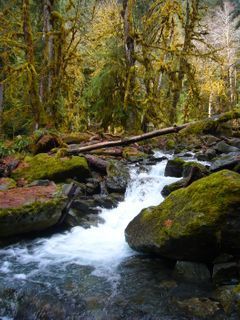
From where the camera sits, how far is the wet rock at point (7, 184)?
8470 mm

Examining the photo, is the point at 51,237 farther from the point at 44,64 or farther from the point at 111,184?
the point at 44,64

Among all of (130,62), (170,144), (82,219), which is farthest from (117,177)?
(170,144)

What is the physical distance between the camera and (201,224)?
5.62m

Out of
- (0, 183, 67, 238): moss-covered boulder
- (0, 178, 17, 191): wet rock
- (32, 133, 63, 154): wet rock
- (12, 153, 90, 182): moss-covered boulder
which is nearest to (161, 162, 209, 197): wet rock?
(12, 153, 90, 182): moss-covered boulder

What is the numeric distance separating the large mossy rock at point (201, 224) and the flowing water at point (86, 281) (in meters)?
0.43

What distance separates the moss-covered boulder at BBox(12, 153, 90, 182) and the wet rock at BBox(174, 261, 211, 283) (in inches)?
180

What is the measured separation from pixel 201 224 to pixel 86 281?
194cm

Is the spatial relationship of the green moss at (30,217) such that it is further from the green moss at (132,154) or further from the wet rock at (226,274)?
the green moss at (132,154)

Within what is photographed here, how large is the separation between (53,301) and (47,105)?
1009cm

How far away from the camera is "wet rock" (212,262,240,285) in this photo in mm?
5449

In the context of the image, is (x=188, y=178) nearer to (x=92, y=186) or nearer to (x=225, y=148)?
(x=92, y=186)

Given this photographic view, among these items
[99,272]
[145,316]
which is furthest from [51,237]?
[145,316]

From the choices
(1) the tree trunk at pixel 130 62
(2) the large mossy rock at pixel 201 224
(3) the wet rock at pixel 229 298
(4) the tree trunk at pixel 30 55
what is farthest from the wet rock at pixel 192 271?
(1) the tree trunk at pixel 130 62

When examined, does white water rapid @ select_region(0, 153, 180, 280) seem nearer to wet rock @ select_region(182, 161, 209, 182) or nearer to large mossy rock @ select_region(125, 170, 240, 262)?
large mossy rock @ select_region(125, 170, 240, 262)
